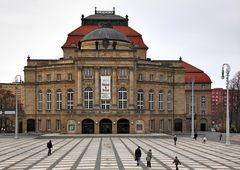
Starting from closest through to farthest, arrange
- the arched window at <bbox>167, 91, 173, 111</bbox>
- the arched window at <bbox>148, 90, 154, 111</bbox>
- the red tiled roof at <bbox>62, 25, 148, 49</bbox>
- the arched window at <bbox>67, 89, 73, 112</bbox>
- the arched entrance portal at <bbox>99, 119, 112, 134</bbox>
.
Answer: the arched entrance portal at <bbox>99, 119, 112, 134</bbox>
the arched window at <bbox>67, 89, 73, 112</bbox>
the arched window at <bbox>148, 90, 154, 111</bbox>
the arched window at <bbox>167, 91, 173, 111</bbox>
the red tiled roof at <bbox>62, 25, 148, 49</bbox>

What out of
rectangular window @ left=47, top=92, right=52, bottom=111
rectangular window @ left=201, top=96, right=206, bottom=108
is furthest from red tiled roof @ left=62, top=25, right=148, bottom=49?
rectangular window @ left=201, top=96, right=206, bottom=108

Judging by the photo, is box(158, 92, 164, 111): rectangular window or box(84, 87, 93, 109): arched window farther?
box(158, 92, 164, 111): rectangular window

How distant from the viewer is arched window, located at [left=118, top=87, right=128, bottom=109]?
333ft

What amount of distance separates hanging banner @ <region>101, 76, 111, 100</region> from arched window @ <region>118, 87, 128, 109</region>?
2.53 m

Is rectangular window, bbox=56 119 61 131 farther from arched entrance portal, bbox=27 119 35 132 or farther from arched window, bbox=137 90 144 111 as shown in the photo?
arched window, bbox=137 90 144 111

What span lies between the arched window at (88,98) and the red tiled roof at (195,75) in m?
46.5

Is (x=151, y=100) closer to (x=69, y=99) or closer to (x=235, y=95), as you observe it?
(x=69, y=99)

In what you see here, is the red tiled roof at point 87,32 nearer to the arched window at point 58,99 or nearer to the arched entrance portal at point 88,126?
the arched window at point 58,99

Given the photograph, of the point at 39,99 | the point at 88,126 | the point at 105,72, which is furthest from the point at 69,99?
the point at 88,126

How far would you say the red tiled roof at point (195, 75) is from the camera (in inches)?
5571

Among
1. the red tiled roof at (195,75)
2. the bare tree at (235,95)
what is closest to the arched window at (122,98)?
the bare tree at (235,95)

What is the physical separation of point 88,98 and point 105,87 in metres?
4.27

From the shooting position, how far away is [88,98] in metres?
102

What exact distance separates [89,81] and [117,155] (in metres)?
53.6
